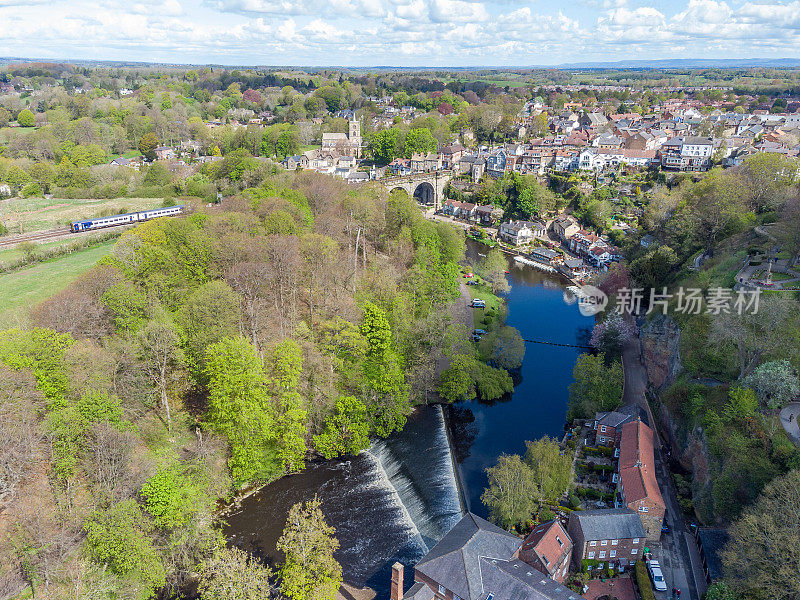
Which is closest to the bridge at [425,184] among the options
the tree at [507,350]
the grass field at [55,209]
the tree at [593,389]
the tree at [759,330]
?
the grass field at [55,209]

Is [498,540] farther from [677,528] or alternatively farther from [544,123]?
[544,123]

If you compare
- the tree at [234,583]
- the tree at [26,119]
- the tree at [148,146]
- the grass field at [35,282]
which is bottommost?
the tree at [234,583]

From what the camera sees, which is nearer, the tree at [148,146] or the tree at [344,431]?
the tree at [344,431]

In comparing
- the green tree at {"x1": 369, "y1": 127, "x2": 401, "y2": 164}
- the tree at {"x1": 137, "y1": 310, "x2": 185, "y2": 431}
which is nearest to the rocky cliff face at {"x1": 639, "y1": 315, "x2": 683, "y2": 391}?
the tree at {"x1": 137, "y1": 310, "x2": 185, "y2": 431}

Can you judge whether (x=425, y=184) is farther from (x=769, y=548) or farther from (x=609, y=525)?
(x=769, y=548)

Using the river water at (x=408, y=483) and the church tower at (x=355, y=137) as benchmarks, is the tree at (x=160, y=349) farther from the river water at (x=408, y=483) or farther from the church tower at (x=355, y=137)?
the church tower at (x=355, y=137)

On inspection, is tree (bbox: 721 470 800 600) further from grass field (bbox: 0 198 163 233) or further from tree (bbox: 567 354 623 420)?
grass field (bbox: 0 198 163 233)
